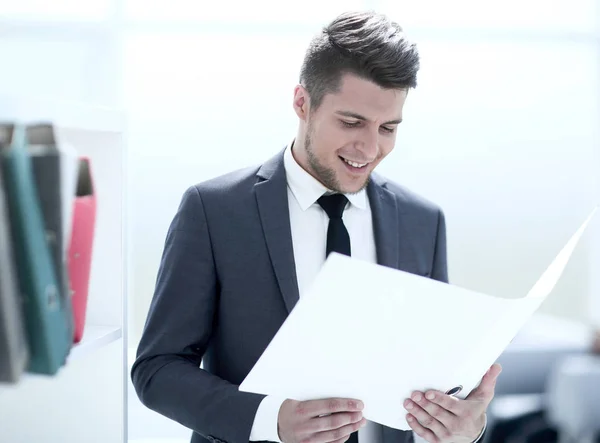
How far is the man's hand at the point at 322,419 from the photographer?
1.21 meters

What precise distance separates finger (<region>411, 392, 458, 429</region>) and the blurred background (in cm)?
205

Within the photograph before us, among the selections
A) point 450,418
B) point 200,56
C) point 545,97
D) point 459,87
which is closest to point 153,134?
point 200,56

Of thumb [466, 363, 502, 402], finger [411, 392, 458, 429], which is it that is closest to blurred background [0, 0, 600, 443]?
thumb [466, 363, 502, 402]

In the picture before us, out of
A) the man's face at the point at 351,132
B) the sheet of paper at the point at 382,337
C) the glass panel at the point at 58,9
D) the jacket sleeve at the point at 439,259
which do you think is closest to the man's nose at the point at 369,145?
the man's face at the point at 351,132

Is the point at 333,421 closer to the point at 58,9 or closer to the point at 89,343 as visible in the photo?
the point at 89,343

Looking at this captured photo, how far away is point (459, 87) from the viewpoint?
139 inches

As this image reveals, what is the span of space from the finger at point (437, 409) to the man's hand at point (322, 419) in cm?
9

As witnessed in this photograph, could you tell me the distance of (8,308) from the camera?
2.46 feet

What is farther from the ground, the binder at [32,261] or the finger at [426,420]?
the binder at [32,261]

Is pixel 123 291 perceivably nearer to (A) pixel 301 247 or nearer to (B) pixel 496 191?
(A) pixel 301 247

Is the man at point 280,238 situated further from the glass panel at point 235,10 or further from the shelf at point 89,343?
the glass panel at point 235,10

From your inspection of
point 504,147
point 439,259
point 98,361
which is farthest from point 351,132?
point 504,147

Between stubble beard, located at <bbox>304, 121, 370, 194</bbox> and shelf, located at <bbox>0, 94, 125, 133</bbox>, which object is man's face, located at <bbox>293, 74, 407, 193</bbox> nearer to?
stubble beard, located at <bbox>304, 121, 370, 194</bbox>

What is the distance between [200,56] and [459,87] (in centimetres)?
115
